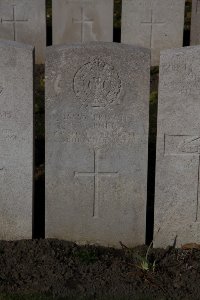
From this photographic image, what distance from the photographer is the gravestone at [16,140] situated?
5.11 meters

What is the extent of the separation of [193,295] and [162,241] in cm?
76

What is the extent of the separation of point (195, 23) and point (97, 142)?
19.4ft

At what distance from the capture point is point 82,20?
10.6m

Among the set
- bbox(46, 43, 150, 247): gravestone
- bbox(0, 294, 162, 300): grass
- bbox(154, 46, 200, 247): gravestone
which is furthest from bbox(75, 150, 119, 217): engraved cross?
bbox(0, 294, 162, 300): grass

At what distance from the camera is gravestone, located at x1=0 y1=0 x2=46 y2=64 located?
1036 centimetres

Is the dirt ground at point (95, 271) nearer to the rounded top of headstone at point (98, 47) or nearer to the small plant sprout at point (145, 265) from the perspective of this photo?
the small plant sprout at point (145, 265)

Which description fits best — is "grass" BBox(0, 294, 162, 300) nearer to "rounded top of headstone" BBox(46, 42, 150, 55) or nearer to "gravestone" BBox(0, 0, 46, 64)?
"rounded top of headstone" BBox(46, 42, 150, 55)

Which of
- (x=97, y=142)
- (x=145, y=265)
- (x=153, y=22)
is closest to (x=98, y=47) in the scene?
(x=97, y=142)

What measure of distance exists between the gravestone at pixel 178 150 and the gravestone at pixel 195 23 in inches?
222

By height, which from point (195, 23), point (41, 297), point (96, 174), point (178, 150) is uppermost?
point (195, 23)

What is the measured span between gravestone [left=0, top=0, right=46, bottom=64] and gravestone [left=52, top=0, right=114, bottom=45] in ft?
0.67

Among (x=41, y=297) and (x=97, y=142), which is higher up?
(x=97, y=142)

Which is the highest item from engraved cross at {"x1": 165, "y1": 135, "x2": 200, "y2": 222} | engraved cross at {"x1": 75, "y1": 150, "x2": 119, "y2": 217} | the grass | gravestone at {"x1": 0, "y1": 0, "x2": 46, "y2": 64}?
gravestone at {"x1": 0, "y1": 0, "x2": 46, "y2": 64}

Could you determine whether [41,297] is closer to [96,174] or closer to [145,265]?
[145,265]
